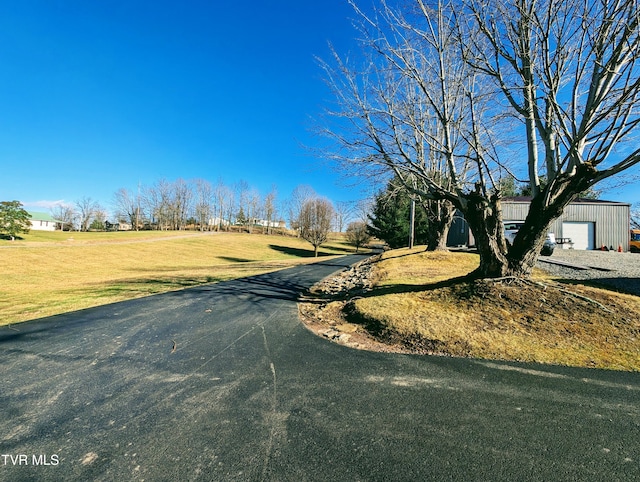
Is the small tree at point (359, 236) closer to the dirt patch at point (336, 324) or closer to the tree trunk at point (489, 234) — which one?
the dirt patch at point (336, 324)

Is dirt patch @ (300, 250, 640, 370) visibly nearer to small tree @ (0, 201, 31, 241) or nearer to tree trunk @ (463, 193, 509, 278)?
tree trunk @ (463, 193, 509, 278)

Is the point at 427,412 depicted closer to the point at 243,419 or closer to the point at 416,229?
the point at 243,419

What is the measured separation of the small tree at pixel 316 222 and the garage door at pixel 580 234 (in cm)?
2411

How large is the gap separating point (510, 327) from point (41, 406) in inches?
240

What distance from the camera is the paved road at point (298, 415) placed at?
198 centimetres

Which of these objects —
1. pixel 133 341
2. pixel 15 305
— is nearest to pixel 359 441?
pixel 133 341

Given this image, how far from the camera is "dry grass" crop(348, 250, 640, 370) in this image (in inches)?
158

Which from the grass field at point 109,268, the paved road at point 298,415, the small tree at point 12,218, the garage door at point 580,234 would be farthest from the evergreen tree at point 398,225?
the small tree at point 12,218

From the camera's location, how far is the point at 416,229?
30.1 metres

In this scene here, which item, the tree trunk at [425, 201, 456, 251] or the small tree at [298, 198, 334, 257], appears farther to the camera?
the small tree at [298, 198, 334, 257]

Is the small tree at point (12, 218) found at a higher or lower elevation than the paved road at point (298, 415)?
higher

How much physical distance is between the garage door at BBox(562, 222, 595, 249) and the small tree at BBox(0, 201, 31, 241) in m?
56.7

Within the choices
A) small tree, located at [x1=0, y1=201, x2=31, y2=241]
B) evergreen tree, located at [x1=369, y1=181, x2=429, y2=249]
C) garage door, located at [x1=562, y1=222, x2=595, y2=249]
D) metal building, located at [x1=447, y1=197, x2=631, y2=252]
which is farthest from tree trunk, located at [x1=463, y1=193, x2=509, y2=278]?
small tree, located at [x1=0, y1=201, x2=31, y2=241]

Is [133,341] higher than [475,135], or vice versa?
[475,135]
